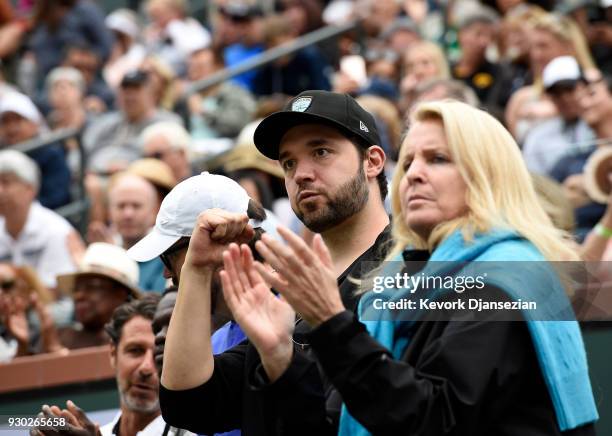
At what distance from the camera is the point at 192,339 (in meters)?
4.18

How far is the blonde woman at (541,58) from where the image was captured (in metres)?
9.73

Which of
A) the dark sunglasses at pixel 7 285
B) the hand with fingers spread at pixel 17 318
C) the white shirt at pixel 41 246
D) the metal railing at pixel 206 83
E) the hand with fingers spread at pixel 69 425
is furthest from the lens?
the metal railing at pixel 206 83

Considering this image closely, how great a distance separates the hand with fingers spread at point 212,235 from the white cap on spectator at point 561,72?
17.2 ft

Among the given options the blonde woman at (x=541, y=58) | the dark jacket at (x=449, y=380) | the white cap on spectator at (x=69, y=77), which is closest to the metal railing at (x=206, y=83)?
the white cap on spectator at (x=69, y=77)

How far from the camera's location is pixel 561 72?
916 cm

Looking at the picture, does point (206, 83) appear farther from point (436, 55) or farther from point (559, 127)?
point (559, 127)

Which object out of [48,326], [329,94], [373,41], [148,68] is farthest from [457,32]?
[329,94]

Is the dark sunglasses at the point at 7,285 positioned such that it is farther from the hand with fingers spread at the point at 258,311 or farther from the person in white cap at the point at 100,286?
the hand with fingers spread at the point at 258,311

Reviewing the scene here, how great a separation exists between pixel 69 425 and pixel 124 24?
37.6ft

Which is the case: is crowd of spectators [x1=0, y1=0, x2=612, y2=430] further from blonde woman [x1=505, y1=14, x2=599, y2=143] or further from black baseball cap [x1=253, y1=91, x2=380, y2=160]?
black baseball cap [x1=253, y1=91, x2=380, y2=160]

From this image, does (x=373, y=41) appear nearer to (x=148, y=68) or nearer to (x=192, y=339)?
(x=148, y=68)

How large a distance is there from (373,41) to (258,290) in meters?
9.85

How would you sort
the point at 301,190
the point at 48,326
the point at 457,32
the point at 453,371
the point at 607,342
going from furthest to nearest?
the point at 457,32 → the point at 48,326 → the point at 607,342 → the point at 301,190 → the point at 453,371

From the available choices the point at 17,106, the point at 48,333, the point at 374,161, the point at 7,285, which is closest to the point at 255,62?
the point at 17,106
